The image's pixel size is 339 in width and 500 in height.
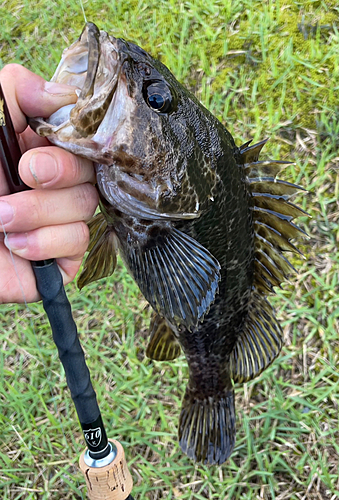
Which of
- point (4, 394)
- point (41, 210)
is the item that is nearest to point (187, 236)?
point (41, 210)

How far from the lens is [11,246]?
1302mm

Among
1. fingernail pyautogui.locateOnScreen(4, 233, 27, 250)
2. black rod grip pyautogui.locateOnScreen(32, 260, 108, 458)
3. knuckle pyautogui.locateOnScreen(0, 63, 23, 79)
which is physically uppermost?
knuckle pyautogui.locateOnScreen(0, 63, 23, 79)

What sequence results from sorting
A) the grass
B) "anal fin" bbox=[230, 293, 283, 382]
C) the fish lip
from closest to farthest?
1. the fish lip
2. "anal fin" bbox=[230, 293, 283, 382]
3. the grass

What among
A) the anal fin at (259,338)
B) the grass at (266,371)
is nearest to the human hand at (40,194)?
the anal fin at (259,338)

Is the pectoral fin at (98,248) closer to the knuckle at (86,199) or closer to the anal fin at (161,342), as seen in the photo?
the knuckle at (86,199)

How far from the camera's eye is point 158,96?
4.35ft

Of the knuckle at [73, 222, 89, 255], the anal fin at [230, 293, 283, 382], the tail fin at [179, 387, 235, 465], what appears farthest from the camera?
the tail fin at [179, 387, 235, 465]

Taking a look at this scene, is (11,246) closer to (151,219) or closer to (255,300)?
(151,219)

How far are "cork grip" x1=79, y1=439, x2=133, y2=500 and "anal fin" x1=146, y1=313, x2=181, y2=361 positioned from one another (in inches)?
21.5

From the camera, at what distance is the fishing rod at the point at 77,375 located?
4.04 ft

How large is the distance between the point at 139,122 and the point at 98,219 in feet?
1.55

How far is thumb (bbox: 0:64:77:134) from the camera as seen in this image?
1246mm

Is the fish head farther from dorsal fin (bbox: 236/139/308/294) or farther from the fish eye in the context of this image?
dorsal fin (bbox: 236/139/308/294)

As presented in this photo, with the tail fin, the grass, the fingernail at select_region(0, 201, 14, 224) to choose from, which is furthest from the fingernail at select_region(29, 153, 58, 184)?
the grass
